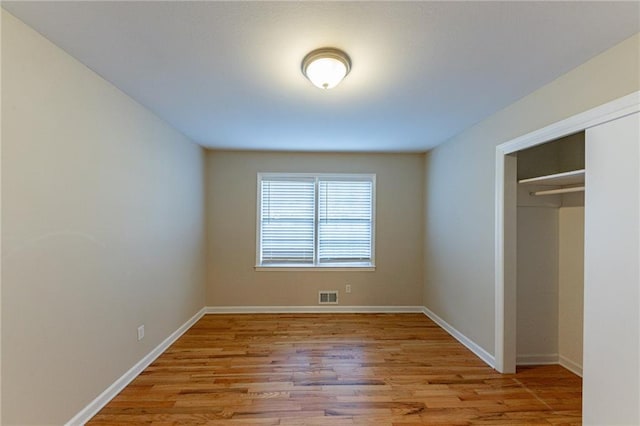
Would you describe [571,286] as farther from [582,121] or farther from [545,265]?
[582,121]

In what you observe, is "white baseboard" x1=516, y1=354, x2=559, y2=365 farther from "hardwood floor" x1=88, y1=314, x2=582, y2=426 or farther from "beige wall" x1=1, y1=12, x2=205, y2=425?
"beige wall" x1=1, y1=12, x2=205, y2=425

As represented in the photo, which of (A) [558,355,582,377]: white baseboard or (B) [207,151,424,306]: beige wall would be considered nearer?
(A) [558,355,582,377]: white baseboard

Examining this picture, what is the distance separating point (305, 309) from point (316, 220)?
1.37 meters

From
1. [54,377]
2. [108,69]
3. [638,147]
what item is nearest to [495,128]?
[638,147]

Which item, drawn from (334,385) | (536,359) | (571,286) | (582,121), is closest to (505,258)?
(571,286)

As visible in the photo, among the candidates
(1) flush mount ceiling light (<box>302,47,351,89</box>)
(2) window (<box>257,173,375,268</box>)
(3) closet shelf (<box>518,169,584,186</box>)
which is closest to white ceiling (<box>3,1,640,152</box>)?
(1) flush mount ceiling light (<box>302,47,351,89</box>)

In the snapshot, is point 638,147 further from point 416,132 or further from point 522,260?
point 416,132

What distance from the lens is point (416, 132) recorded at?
334cm

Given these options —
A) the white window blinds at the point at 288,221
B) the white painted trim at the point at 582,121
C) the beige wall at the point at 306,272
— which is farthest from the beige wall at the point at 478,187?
the white window blinds at the point at 288,221

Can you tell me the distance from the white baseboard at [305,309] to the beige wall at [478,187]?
0.47 metres

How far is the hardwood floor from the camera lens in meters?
2.06

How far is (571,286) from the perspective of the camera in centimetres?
272

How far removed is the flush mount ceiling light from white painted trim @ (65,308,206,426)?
2721 millimetres

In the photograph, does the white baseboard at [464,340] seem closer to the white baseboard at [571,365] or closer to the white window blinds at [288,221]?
the white baseboard at [571,365]
